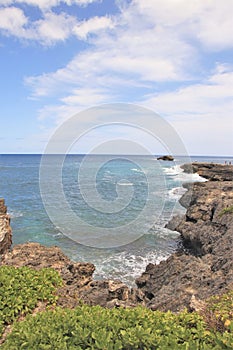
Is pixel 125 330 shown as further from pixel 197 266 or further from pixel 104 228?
pixel 104 228

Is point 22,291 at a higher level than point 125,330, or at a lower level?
lower

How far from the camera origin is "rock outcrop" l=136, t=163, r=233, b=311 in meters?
9.26

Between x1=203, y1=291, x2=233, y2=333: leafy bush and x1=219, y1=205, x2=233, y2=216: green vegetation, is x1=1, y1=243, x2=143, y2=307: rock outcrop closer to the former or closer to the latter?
x1=203, y1=291, x2=233, y2=333: leafy bush

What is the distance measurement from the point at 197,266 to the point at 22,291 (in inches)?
272

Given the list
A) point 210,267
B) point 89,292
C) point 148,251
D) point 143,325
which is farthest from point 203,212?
point 143,325

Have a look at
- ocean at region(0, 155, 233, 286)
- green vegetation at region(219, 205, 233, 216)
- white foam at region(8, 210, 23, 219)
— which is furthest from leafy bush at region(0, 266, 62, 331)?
white foam at region(8, 210, 23, 219)

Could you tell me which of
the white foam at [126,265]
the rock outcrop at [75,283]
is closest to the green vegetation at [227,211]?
the white foam at [126,265]

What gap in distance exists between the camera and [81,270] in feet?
39.7

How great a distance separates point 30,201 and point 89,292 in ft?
120

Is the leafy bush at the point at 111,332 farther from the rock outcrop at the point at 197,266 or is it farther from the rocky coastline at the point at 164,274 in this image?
the rock outcrop at the point at 197,266

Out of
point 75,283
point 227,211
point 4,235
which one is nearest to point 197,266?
point 75,283

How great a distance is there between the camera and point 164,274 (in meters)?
14.0

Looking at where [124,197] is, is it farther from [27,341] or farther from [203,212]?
[27,341]

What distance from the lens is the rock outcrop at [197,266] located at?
365 inches
